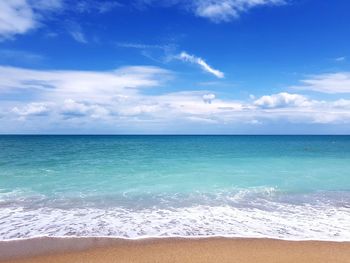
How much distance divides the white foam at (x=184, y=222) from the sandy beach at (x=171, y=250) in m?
0.47

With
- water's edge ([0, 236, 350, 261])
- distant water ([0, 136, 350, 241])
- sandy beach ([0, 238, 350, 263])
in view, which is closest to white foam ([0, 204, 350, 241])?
distant water ([0, 136, 350, 241])

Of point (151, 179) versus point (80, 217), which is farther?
point (151, 179)

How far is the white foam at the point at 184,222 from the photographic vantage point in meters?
7.76

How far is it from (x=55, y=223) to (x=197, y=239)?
4.19m

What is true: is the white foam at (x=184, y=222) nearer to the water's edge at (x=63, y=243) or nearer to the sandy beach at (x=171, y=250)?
the water's edge at (x=63, y=243)

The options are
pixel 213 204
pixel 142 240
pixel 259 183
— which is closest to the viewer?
pixel 142 240

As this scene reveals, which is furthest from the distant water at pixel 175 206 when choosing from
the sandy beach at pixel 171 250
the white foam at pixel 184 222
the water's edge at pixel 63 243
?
the sandy beach at pixel 171 250

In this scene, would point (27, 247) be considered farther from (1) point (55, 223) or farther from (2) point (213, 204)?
(2) point (213, 204)

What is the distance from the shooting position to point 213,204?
36.3 ft

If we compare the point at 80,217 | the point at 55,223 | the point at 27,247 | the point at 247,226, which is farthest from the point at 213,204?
the point at 27,247

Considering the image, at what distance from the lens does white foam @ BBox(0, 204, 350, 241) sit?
7.76 meters

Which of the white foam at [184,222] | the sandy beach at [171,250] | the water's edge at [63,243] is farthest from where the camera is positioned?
the white foam at [184,222]

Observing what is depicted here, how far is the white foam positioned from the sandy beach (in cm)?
47

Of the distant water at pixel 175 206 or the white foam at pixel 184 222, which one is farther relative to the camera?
the distant water at pixel 175 206
